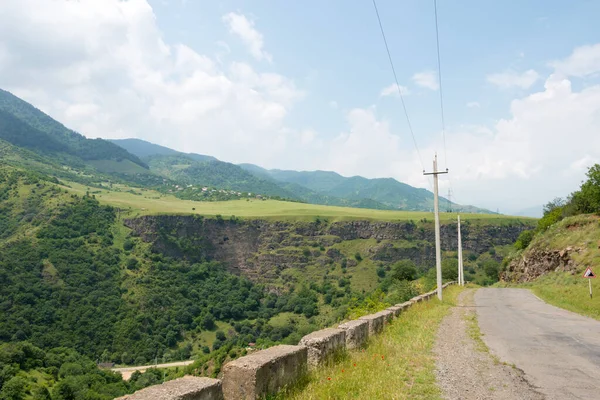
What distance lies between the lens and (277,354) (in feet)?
20.3

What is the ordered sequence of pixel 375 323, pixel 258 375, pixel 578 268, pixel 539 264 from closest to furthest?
1. pixel 258 375
2. pixel 375 323
3. pixel 578 268
4. pixel 539 264

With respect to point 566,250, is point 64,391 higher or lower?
lower

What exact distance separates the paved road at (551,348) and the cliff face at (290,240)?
141m

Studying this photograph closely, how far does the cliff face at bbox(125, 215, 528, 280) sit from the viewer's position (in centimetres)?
16462

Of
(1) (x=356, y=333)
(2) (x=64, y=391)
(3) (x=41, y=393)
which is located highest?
(1) (x=356, y=333)

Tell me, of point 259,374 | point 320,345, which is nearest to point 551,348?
point 320,345

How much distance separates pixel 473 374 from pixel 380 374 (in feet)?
7.85

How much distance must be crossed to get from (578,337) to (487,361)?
19.3 ft

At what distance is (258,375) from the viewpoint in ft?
17.6

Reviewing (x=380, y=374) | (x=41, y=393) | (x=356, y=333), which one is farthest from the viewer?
(x=41, y=393)

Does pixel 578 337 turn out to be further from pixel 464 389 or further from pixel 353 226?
pixel 353 226

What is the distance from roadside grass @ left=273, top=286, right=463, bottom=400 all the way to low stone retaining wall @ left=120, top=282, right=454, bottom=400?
0.20 m

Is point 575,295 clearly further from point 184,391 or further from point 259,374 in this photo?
point 184,391

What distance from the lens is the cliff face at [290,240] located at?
16462 centimetres
